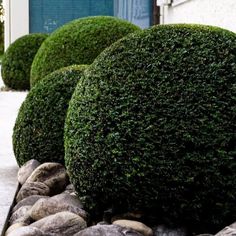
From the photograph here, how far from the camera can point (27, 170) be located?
4.27 meters

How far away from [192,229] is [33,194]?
1143mm

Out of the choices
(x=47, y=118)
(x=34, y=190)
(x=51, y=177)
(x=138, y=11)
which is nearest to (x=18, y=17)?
(x=138, y=11)

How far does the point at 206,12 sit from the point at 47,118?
3.48 m

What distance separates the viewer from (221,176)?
9.90 ft

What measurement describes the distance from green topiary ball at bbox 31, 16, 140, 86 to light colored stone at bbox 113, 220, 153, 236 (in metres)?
5.23

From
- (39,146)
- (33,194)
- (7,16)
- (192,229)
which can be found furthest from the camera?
(7,16)

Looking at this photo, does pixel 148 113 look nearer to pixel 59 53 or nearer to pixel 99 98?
pixel 99 98

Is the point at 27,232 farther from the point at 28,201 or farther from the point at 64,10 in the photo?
the point at 64,10

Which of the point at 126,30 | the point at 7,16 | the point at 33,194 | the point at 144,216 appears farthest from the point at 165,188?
the point at 7,16

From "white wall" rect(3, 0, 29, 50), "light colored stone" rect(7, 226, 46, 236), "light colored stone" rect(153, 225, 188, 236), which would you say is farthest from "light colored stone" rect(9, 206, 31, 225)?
"white wall" rect(3, 0, 29, 50)

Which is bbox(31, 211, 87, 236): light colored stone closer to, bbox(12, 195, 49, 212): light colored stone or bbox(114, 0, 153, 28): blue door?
bbox(12, 195, 49, 212): light colored stone

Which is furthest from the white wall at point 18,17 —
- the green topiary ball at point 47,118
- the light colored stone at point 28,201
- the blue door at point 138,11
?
the light colored stone at point 28,201

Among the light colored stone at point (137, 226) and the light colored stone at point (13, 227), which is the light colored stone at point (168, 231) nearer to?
the light colored stone at point (137, 226)

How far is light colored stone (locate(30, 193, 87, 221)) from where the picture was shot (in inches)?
135
